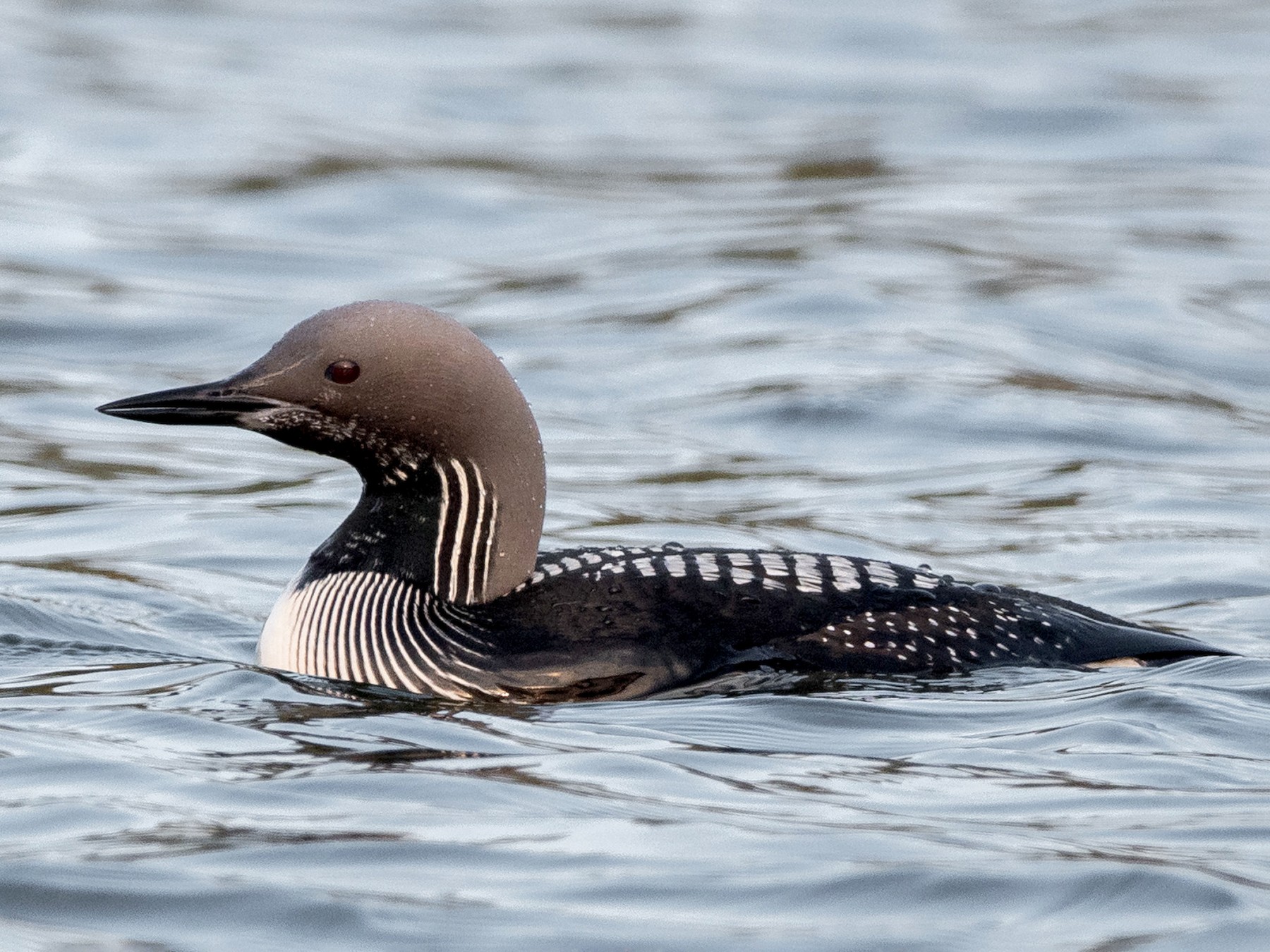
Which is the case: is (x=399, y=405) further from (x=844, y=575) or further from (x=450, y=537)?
(x=844, y=575)

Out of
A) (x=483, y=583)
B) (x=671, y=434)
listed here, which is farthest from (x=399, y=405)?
(x=671, y=434)

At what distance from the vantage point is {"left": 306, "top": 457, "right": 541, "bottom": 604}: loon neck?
5.47m

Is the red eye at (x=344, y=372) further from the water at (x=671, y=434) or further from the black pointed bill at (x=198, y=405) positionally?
the water at (x=671, y=434)

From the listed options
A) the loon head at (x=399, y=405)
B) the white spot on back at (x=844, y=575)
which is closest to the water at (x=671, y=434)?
the white spot on back at (x=844, y=575)

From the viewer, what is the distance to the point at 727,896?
4188 millimetres

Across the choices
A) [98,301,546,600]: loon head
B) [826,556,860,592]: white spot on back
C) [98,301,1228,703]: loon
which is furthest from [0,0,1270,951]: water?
[98,301,546,600]: loon head

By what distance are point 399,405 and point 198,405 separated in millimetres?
456

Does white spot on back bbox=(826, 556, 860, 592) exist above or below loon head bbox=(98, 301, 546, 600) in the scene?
below

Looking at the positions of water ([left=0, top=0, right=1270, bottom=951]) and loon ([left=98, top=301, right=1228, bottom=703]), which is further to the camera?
loon ([left=98, top=301, right=1228, bottom=703])

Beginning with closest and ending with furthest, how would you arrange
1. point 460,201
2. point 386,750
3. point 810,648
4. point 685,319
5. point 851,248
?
point 386,750
point 810,648
point 685,319
point 851,248
point 460,201

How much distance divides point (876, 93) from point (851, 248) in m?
4.18

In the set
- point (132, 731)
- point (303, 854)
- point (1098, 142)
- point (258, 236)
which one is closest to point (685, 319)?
point (258, 236)

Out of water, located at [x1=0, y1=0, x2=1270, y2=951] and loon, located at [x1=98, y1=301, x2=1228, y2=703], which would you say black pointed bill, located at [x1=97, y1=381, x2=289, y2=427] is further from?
water, located at [x1=0, y1=0, x2=1270, y2=951]

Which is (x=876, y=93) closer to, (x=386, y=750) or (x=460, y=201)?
(x=460, y=201)
